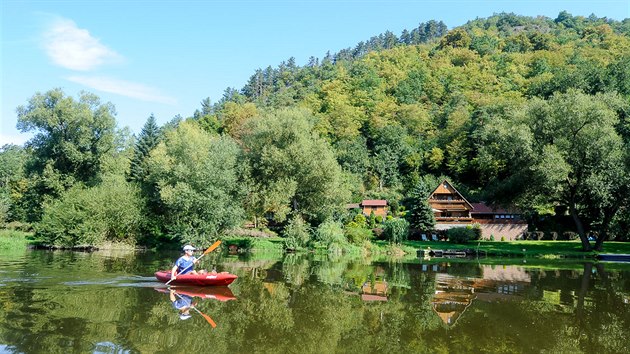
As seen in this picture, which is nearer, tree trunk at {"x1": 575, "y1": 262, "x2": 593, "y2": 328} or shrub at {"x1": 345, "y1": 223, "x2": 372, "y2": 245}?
tree trunk at {"x1": 575, "y1": 262, "x2": 593, "y2": 328}

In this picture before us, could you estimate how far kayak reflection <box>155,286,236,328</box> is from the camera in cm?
1365

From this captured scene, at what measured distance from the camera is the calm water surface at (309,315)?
33.6 ft

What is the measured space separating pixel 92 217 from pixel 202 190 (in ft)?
32.1

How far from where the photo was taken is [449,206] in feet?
212

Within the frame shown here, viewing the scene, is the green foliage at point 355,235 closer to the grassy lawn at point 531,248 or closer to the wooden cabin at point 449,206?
the grassy lawn at point 531,248

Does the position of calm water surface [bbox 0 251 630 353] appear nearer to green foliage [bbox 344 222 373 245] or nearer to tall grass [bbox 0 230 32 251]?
tall grass [bbox 0 230 32 251]

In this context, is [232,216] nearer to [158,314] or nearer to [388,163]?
[158,314]

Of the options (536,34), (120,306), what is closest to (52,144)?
(120,306)

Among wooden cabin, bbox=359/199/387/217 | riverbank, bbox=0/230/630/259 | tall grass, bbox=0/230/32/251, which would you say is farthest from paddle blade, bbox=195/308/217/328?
wooden cabin, bbox=359/199/387/217

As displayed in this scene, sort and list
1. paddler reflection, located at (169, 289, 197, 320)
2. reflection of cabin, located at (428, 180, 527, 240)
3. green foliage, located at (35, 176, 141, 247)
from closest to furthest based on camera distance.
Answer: paddler reflection, located at (169, 289, 197, 320) → green foliage, located at (35, 176, 141, 247) → reflection of cabin, located at (428, 180, 527, 240)

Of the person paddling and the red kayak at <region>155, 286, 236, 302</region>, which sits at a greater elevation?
the person paddling

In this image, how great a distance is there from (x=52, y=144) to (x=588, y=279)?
46904 mm

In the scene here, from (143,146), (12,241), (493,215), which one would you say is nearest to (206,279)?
(12,241)

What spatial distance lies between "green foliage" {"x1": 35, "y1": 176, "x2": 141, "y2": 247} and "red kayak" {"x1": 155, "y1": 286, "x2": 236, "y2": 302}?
25.9 meters
